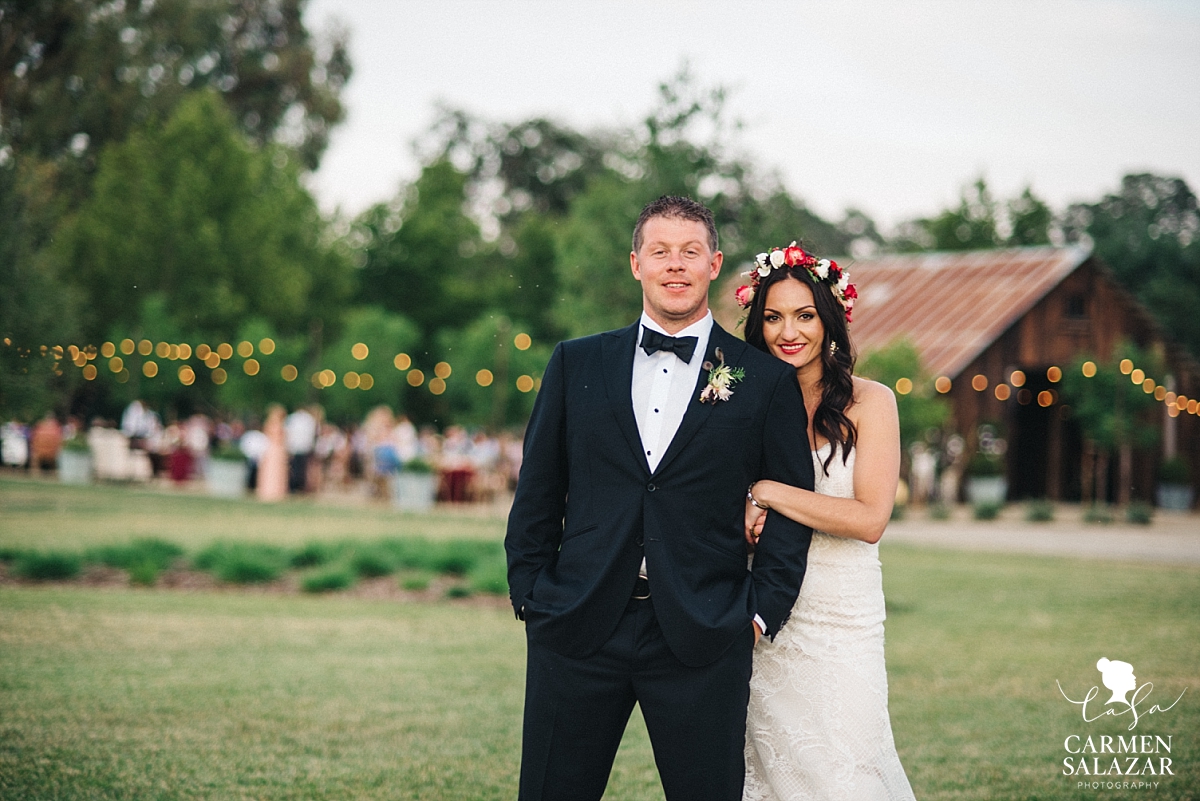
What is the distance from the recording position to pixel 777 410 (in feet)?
11.5

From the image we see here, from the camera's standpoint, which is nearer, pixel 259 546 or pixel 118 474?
pixel 259 546

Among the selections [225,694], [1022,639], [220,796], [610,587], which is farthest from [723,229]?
[610,587]

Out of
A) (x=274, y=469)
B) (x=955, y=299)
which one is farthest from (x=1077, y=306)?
(x=274, y=469)

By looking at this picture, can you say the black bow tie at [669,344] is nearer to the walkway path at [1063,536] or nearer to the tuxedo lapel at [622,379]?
the tuxedo lapel at [622,379]

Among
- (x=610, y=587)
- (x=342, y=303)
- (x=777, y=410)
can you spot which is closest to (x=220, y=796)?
(x=610, y=587)

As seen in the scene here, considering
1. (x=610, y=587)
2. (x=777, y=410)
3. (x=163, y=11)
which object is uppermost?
(x=163, y=11)

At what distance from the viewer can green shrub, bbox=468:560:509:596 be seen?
12133mm

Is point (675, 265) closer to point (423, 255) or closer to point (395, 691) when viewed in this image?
point (395, 691)

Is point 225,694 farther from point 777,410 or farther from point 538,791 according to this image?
point 777,410

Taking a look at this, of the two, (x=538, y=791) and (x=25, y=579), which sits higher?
(x=538, y=791)

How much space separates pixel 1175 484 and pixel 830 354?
33618 mm

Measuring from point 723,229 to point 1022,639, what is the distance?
541 cm

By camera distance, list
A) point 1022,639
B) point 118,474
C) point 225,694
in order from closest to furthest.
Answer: point 225,694 < point 1022,639 < point 118,474

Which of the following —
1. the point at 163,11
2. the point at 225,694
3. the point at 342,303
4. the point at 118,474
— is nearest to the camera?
the point at 225,694
